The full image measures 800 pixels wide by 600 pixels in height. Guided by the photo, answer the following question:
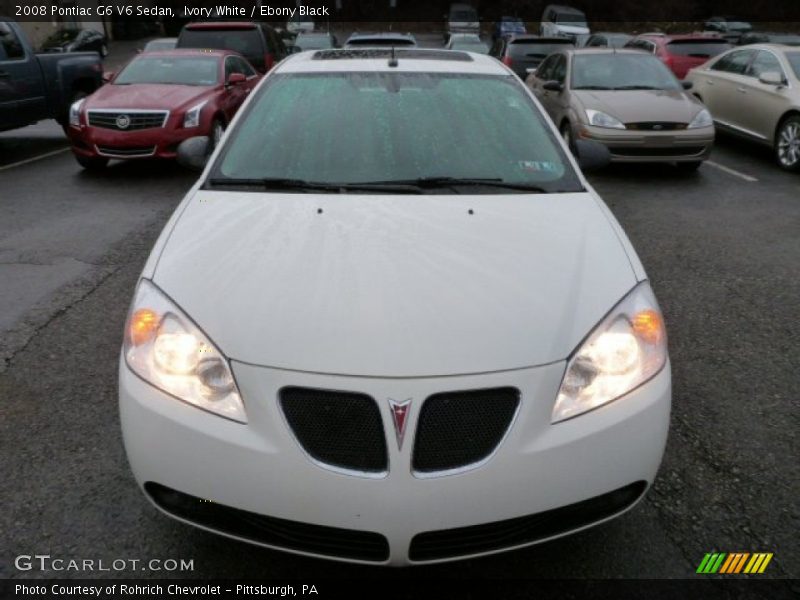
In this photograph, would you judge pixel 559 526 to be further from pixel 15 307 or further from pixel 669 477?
pixel 15 307

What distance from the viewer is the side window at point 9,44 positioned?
9.57m

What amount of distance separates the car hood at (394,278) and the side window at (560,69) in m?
7.46

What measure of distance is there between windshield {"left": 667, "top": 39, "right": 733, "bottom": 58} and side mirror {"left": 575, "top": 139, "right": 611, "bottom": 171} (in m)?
13.5

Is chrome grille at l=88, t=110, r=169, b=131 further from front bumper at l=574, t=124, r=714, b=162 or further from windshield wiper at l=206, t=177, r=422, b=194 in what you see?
windshield wiper at l=206, t=177, r=422, b=194

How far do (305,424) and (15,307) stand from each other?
138 inches

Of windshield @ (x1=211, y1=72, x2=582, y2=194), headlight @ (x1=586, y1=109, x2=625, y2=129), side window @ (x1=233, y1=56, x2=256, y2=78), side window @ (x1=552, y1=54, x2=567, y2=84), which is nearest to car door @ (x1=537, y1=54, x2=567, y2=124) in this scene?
side window @ (x1=552, y1=54, x2=567, y2=84)

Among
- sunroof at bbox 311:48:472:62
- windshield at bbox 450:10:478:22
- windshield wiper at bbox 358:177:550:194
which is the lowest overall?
windshield at bbox 450:10:478:22

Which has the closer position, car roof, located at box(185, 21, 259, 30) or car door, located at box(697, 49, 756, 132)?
car door, located at box(697, 49, 756, 132)

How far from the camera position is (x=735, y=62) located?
34.4 feet

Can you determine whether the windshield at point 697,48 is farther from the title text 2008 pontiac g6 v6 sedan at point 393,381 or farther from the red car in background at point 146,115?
the title text 2008 pontiac g6 v6 sedan at point 393,381

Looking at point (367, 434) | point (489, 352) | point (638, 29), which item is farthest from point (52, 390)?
point (638, 29)

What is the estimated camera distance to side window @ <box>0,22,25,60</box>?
31.4ft

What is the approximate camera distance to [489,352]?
77.9 inches

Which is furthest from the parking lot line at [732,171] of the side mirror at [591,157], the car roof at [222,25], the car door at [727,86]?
the car roof at [222,25]
